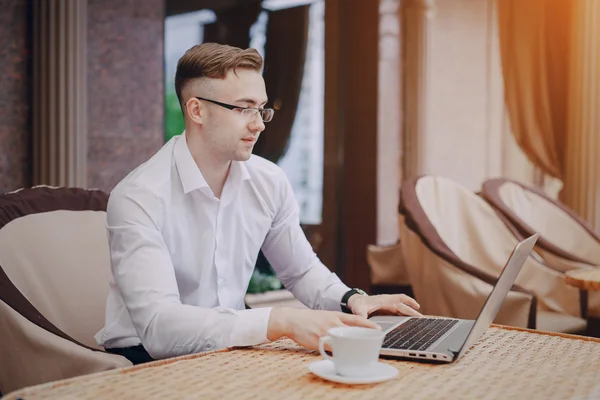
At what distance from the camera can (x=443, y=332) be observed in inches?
54.3

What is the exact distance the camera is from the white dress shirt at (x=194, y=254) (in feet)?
4.45

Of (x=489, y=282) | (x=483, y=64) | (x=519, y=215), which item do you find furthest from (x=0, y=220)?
(x=483, y=64)

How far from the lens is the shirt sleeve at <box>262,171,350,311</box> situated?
181cm

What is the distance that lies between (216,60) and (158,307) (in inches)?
22.8

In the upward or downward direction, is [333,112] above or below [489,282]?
above

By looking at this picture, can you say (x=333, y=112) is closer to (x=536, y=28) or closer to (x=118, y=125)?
(x=536, y=28)

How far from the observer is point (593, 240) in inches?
146

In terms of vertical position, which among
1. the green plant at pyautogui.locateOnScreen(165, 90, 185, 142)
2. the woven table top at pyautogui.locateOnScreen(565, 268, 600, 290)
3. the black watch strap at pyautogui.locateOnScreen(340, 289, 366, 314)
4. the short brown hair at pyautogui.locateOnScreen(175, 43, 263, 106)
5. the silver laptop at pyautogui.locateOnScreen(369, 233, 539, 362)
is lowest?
the woven table top at pyautogui.locateOnScreen(565, 268, 600, 290)

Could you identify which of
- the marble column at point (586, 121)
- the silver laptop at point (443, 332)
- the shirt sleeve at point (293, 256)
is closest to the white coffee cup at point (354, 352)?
the silver laptop at point (443, 332)

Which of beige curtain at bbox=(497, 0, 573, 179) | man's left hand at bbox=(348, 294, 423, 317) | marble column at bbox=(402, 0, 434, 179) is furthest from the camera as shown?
marble column at bbox=(402, 0, 434, 179)

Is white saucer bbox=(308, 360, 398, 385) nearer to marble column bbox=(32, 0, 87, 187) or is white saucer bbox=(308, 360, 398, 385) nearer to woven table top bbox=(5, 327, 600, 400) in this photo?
woven table top bbox=(5, 327, 600, 400)

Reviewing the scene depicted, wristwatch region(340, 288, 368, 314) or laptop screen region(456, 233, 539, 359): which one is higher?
laptop screen region(456, 233, 539, 359)

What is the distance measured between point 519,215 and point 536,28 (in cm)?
188

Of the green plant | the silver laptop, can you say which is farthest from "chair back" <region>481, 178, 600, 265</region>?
the silver laptop
